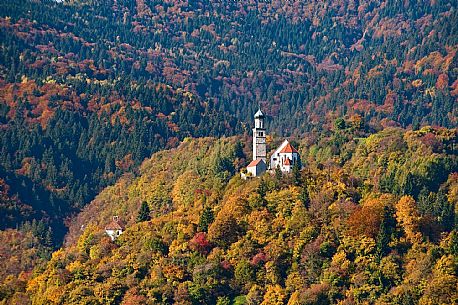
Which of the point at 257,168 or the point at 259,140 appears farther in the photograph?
the point at 259,140

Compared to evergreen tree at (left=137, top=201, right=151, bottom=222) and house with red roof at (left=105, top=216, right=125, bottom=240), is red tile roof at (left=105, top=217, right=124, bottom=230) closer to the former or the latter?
house with red roof at (left=105, top=216, right=125, bottom=240)

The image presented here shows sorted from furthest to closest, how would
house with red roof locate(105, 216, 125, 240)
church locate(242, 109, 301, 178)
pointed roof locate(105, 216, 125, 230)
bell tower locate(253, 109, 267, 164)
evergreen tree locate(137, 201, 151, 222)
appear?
pointed roof locate(105, 216, 125, 230), evergreen tree locate(137, 201, 151, 222), house with red roof locate(105, 216, 125, 240), bell tower locate(253, 109, 267, 164), church locate(242, 109, 301, 178)

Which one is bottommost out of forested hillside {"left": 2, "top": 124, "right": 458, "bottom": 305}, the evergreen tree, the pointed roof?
the pointed roof

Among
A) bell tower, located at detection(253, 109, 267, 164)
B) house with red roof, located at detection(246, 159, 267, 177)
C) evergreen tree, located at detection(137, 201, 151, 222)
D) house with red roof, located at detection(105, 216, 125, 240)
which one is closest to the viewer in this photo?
house with red roof, located at detection(246, 159, 267, 177)

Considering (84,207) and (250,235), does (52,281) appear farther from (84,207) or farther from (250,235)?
(84,207)

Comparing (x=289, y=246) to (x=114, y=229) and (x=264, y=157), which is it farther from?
(x=114, y=229)

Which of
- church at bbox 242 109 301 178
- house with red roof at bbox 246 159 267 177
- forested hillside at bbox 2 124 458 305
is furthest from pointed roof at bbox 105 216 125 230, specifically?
house with red roof at bbox 246 159 267 177

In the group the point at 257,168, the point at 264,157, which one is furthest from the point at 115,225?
the point at 264,157

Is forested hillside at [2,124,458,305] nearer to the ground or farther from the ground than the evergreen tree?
farther from the ground

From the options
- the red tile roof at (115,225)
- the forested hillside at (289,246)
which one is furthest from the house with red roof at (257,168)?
the red tile roof at (115,225)
